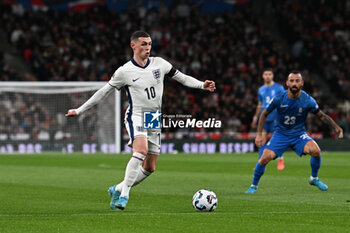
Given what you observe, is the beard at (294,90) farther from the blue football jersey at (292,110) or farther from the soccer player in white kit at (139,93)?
the soccer player in white kit at (139,93)

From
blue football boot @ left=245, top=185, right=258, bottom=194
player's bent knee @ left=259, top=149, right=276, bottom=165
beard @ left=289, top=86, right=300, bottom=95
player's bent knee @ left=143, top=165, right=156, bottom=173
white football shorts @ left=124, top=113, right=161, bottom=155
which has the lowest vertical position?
blue football boot @ left=245, top=185, right=258, bottom=194

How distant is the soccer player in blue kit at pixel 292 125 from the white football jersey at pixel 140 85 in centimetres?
296

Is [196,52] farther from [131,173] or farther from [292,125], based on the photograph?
[131,173]

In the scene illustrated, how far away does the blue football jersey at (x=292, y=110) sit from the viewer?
12.0m

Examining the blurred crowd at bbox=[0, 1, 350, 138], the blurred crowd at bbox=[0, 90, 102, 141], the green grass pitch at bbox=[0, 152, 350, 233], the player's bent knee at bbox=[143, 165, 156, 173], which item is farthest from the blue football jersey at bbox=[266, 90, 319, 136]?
the blurred crowd at bbox=[0, 1, 350, 138]

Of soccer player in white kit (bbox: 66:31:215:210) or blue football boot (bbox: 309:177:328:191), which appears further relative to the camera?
blue football boot (bbox: 309:177:328:191)

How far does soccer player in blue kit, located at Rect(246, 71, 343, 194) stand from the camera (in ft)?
39.4

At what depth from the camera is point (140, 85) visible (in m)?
9.59

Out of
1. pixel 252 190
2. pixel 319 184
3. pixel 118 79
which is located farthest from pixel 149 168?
pixel 319 184

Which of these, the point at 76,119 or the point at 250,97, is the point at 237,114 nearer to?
the point at 250,97

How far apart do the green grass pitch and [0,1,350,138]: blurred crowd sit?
8628 millimetres

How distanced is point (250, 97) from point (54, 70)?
7.52 m

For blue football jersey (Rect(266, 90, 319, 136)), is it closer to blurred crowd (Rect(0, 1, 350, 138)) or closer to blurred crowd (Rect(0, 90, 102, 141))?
blurred crowd (Rect(0, 90, 102, 141))

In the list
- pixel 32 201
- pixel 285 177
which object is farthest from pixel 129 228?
pixel 285 177
